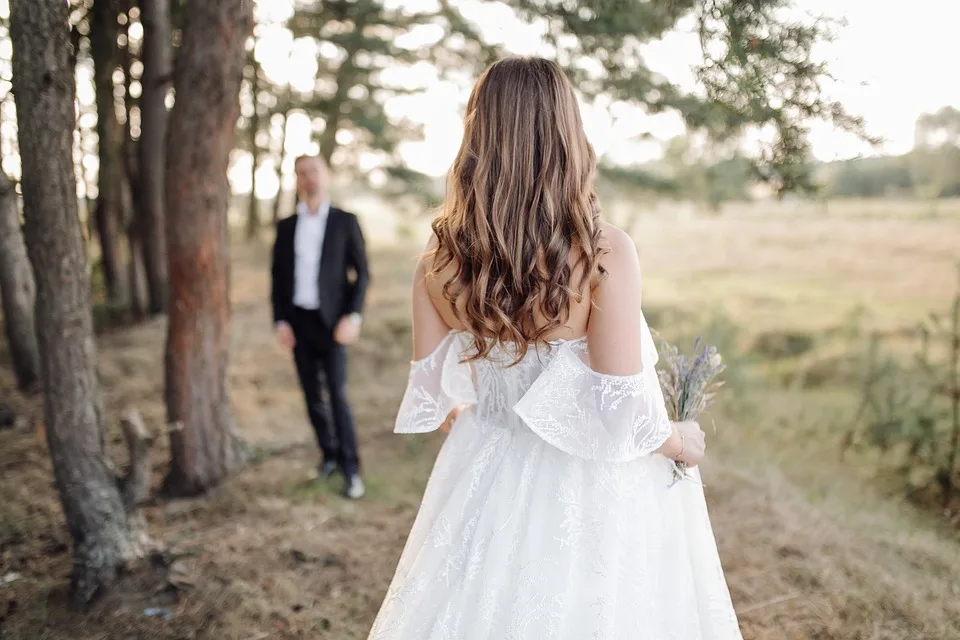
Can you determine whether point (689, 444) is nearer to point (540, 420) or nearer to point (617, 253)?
point (540, 420)

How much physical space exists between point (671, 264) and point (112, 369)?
1049 centimetres

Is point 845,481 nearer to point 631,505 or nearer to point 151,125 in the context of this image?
point 631,505

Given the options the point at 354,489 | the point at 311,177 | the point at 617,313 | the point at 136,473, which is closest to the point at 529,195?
the point at 617,313

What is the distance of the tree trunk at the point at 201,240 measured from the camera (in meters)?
4.02

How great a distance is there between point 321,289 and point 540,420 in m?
3.02

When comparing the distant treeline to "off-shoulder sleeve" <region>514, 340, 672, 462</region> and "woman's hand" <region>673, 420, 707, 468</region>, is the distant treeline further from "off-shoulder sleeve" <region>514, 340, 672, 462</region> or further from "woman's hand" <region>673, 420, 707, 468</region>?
"off-shoulder sleeve" <region>514, 340, 672, 462</region>

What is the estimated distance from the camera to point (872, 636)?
10.5 feet

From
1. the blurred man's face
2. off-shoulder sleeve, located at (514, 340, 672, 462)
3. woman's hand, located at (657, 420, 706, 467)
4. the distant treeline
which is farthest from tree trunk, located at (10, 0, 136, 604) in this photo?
the distant treeline

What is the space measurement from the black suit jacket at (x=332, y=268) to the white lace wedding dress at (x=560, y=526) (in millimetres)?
2664

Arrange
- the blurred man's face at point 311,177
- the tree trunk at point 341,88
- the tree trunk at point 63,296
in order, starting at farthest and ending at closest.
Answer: the tree trunk at point 341,88
the blurred man's face at point 311,177
the tree trunk at point 63,296

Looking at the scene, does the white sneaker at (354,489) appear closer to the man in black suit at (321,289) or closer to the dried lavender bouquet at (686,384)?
the man in black suit at (321,289)

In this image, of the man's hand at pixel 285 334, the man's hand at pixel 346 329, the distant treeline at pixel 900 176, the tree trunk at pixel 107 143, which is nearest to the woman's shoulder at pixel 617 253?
the distant treeline at pixel 900 176

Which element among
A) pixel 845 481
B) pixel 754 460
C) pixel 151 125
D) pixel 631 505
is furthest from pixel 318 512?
pixel 151 125

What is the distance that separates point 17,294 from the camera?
6.02m
